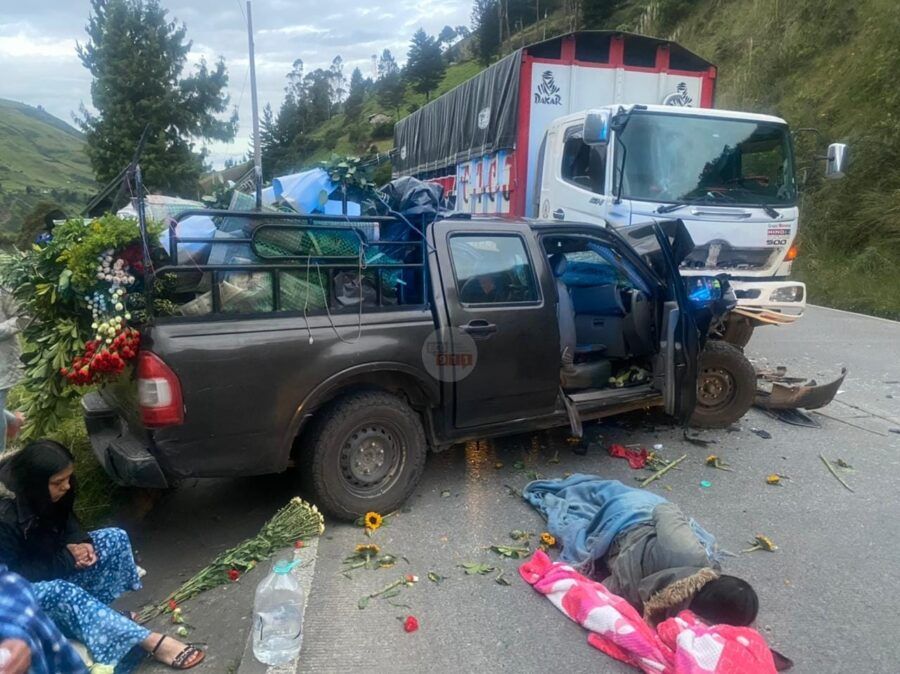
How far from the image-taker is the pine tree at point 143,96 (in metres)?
22.9

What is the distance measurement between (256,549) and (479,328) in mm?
1811

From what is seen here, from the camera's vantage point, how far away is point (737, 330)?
6309mm

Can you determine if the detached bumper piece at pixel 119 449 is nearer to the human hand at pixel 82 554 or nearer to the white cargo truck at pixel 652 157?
the human hand at pixel 82 554

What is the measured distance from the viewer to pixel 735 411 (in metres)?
5.65

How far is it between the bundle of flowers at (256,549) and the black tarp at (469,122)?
20.1 ft

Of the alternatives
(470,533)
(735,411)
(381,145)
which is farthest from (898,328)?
(381,145)

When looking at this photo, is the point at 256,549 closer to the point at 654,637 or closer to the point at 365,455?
the point at 365,455

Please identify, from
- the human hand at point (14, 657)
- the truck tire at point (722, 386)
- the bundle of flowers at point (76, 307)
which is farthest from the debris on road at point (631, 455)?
the human hand at point (14, 657)

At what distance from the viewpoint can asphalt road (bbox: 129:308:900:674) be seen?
9.57ft

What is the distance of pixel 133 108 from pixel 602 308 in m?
A: 23.0

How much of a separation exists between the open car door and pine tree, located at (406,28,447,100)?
60.7 metres

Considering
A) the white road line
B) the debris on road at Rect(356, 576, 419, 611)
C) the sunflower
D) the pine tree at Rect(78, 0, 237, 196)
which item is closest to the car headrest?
the sunflower

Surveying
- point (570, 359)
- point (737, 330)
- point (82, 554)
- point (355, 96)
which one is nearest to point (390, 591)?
point (82, 554)

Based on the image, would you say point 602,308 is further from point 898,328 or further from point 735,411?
point 898,328
